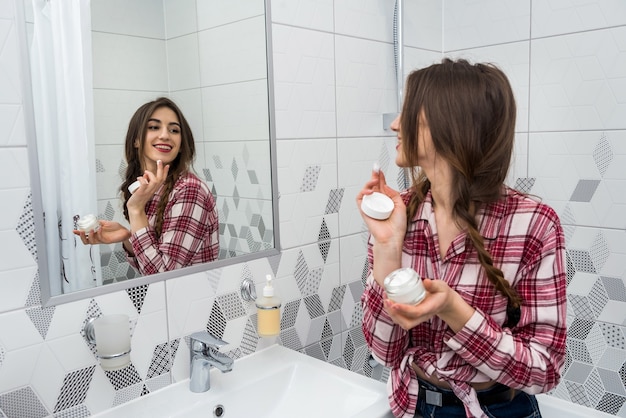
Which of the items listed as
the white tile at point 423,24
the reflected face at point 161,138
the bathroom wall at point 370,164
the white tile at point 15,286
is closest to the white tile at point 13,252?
the white tile at point 15,286

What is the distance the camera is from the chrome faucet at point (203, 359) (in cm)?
124

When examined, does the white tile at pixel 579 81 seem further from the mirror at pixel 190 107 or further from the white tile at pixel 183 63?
the white tile at pixel 183 63

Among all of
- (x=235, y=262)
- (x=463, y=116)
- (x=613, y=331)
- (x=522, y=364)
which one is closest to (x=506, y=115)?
(x=463, y=116)

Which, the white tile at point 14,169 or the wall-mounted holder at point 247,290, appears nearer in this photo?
the white tile at point 14,169

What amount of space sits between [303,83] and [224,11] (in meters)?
0.30

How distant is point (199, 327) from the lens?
1.33m

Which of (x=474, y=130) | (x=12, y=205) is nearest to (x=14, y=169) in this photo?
(x=12, y=205)

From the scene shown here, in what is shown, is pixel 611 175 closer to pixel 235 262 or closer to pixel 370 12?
pixel 370 12

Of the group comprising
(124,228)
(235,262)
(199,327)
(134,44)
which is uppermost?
(134,44)

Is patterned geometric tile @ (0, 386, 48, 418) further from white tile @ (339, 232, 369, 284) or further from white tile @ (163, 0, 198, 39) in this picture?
white tile @ (339, 232, 369, 284)

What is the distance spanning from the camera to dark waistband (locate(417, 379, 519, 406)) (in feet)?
3.61

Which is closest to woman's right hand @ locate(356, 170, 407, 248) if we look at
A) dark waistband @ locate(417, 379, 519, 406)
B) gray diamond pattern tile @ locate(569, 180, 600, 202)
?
dark waistband @ locate(417, 379, 519, 406)

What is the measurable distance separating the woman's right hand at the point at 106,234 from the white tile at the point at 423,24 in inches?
47.4

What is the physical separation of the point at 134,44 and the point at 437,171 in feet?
2.30
